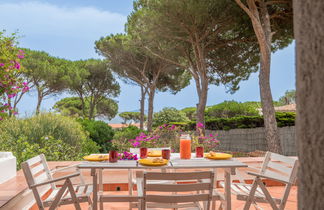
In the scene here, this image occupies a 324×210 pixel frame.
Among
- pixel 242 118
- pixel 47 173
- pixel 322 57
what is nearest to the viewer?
pixel 322 57

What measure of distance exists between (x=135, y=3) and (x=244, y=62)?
4.89m

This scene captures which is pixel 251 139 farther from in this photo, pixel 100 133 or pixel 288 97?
pixel 288 97

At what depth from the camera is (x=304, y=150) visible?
816mm

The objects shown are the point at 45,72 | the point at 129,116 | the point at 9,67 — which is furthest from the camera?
the point at 129,116

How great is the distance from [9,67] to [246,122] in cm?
843

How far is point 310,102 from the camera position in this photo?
79cm

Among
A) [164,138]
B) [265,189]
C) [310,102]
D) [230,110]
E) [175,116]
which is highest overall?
[230,110]

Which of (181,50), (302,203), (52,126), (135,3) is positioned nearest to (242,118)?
(181,50)

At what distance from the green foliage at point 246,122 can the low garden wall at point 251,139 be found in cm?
22

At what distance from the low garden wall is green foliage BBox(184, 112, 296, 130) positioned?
0.22 metres

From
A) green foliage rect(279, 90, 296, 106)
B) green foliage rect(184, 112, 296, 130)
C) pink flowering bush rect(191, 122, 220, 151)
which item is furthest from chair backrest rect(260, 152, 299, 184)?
green foliage rect(279, 90, 296, 106)

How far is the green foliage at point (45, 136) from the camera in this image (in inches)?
185

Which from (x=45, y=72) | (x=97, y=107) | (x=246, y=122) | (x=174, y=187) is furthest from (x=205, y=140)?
(x=97, y=107)

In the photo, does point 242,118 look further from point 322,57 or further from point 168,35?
point 322,57
